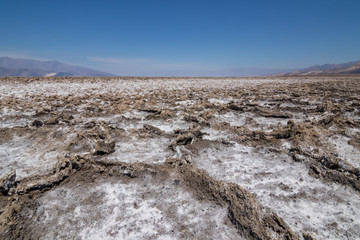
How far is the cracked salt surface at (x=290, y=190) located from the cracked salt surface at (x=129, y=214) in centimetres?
63

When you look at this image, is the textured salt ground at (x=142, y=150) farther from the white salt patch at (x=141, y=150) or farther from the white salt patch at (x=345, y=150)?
the white salt patch at (x=345, y=150)

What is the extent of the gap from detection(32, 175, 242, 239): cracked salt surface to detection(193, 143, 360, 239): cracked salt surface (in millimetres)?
625

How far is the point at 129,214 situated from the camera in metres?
1.83

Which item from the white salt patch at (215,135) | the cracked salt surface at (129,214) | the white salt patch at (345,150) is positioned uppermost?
the white salt patch at (215,135)

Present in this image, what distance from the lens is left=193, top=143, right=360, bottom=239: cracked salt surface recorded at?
173cm

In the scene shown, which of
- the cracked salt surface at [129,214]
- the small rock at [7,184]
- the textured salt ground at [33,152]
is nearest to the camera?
the cracked salt surface at [129,214]

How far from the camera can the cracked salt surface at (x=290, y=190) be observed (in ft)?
5.69

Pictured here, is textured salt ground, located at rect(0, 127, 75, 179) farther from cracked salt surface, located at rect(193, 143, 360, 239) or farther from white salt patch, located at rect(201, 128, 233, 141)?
white salt patch, located at rect(201, 128, 233, 141)

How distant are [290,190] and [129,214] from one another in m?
1.84

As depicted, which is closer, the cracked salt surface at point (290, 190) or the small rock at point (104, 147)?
the cracked salt surface at point (290, 190)

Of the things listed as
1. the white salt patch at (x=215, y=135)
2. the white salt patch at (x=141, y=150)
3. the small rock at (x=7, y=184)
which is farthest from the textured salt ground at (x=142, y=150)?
the small rock at (x=7, y=184)

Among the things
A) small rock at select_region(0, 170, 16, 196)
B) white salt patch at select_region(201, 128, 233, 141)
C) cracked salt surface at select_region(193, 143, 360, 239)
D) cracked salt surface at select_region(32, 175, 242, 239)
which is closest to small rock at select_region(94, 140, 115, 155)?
cracked salt surface at select_region(32, 175, 242, 239)

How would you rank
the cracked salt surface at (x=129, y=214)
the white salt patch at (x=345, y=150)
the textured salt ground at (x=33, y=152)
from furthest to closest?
1. the white salt patch at (x=345, y=150)
2. the textured salt ground at (x=33, y=152)
3. the cracked salt surface at (x=129, y=214)

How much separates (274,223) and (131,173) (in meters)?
1.68
